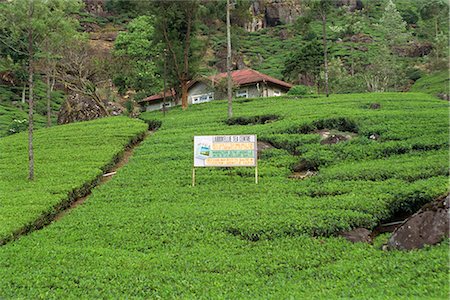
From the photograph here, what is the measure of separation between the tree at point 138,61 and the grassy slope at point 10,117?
9986 mm

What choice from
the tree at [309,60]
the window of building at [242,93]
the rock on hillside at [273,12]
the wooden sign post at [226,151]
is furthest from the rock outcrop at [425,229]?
the rock on hillside at [273,12]

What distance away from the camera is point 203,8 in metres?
35.6

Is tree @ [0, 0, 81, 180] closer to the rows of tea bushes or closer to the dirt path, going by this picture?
the rows of tea bushes

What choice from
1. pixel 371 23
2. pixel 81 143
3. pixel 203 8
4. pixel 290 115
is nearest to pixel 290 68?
pixel 203 8

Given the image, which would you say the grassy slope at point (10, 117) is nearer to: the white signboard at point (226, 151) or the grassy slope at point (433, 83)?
the white signboard at point (226, 151)

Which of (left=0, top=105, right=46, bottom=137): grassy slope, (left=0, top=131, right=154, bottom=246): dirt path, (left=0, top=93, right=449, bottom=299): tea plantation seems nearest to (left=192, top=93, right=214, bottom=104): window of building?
(left=0, top=105, right=46, bottom=137): grassy slope

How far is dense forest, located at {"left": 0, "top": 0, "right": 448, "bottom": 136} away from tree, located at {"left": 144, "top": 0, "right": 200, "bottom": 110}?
0.30ft

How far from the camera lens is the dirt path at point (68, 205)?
40.9ft

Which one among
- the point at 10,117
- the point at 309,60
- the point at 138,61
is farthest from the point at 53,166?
the point at 309,60

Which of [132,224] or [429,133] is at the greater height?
[429,133]

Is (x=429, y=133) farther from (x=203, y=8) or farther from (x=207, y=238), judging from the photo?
(x=203, y=8)

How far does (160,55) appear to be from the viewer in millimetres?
41562

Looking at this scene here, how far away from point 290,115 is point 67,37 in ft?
44.3

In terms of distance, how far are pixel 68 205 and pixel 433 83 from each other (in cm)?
5170
